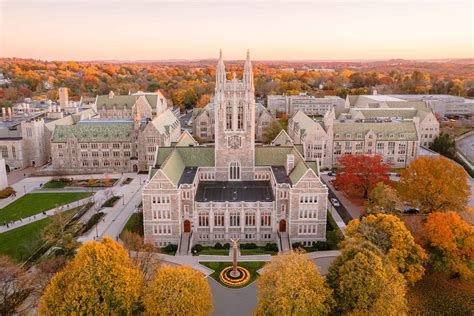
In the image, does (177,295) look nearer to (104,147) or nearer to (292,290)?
(292,290)

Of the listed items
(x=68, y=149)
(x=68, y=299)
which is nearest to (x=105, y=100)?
(x=68, y=149)

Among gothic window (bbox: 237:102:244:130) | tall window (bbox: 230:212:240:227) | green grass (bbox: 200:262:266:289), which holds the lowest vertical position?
green grass (bbox: 200:262:266:289)

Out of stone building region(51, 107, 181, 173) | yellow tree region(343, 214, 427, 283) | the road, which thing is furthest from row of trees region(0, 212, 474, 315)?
stone building region(51, 107, 181, 173)

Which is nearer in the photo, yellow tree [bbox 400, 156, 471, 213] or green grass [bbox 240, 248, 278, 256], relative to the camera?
green grass [bbox 240, 248, 278, 256]

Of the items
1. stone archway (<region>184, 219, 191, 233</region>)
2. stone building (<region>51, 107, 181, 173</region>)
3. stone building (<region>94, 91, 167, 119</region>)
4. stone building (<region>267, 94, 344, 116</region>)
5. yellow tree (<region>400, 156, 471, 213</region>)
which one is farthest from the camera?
stone building (<region>267, 94, 344, 116</region>)

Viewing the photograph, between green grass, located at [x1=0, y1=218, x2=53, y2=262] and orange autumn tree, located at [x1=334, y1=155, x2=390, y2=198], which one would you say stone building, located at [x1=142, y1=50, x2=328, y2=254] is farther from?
green grass, located at [x1=0, y1=218, x2=53, y2=262]

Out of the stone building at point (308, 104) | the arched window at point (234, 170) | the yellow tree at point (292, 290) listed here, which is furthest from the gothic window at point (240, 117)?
the stone building at point (308, 104)

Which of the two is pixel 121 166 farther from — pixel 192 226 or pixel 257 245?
pixel 257 245
